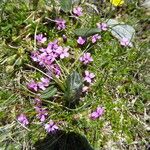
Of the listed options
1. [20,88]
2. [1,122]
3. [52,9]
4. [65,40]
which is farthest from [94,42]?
[1,122]

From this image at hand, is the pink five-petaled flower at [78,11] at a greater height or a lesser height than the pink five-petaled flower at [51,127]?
greater

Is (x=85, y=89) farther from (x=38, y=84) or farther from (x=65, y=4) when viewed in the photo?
(x=65, y=4)

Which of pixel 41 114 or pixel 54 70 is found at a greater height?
pixel 54 70

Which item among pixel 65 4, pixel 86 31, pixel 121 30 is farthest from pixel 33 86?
pixel 121 30

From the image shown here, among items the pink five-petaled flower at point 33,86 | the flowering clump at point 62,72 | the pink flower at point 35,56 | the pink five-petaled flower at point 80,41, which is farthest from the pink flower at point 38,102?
the pink five-petaled flower at point 80,41

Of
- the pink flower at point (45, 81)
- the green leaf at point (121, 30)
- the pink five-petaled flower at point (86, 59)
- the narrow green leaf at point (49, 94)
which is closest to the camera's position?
the narrow green leaf at point (49, 94)

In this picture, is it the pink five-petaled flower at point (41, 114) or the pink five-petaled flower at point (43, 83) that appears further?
the pink five-petaled flower at point (43, 83)

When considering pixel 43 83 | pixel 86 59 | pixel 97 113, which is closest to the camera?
pixel 97 113

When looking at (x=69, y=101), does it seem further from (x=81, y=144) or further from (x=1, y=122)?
(x=1, y=122)

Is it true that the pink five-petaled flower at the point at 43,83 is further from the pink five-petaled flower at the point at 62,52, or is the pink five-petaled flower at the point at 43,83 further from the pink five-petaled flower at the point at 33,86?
the pink five-petaled flower at the point at 62,52
